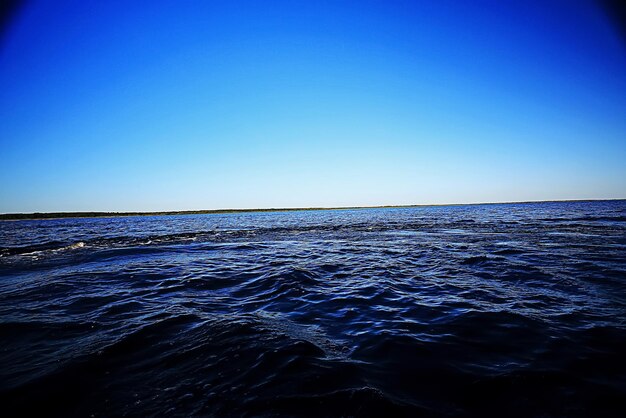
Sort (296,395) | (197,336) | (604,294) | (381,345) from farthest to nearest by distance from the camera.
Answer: (604,294), (197,336), (381,345), (296,395)

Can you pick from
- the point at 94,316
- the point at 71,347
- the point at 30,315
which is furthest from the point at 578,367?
the point at 30,315

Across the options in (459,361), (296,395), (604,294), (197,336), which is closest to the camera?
(296,395)

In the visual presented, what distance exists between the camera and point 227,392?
3.52 meters

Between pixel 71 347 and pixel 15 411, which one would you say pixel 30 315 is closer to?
pixel 71 347

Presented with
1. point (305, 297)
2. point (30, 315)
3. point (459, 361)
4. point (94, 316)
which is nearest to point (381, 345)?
point (459, 361)

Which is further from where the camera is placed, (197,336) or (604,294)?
(604,294)

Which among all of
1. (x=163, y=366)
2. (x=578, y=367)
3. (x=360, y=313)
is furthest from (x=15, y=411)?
(x=578, y=367)

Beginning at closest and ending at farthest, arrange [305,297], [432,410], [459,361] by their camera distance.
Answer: [432,410]
[459,361]
[305,297]

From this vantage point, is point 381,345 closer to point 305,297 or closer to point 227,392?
point 227,392

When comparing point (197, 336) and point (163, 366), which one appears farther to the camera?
point (197, 336)

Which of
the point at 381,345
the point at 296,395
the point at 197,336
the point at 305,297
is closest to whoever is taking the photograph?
the point at 296,395

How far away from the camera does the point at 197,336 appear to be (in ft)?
17.1

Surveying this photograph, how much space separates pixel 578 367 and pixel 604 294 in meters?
4.91

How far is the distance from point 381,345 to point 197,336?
339cm
